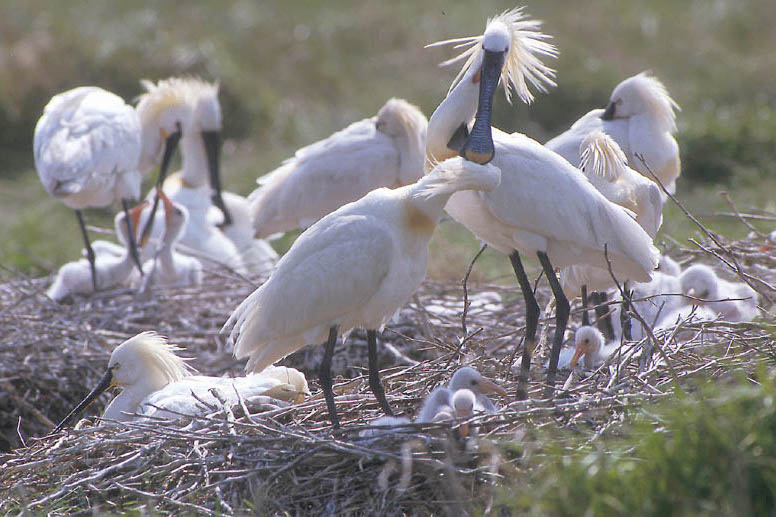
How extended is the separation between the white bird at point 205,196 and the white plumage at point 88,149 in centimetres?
77

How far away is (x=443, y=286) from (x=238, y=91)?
877cm

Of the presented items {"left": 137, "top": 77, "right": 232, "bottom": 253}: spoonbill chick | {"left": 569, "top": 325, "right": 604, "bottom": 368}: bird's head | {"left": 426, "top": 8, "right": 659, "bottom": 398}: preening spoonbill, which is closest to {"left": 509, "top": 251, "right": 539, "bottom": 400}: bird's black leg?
{"left": 426, "top": 8, "right": 659, "bottom": 398}: preening spoonbill

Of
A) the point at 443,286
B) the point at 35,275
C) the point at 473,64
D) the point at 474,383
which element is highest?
the point at 473,64

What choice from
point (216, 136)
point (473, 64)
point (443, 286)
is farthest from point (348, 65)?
point (473, 64)

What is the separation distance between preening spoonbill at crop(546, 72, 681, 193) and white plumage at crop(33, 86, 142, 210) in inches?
138

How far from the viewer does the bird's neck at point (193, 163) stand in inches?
428

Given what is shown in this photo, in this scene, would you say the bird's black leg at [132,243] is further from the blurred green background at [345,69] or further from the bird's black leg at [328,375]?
the bird's black leg at [328,375]

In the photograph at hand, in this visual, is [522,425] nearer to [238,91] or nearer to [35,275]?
[35,275]

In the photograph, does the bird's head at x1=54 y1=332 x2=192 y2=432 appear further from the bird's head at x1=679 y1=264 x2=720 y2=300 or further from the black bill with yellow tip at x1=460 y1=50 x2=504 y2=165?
the bird's head at x1=679 y1=264 x2=720 y2=300

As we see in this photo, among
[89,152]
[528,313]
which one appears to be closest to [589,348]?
[528,313]

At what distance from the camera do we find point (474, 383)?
5211mm

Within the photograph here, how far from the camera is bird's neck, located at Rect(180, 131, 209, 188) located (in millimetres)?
10875

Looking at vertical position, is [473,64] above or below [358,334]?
above

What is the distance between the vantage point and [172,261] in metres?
8.92
